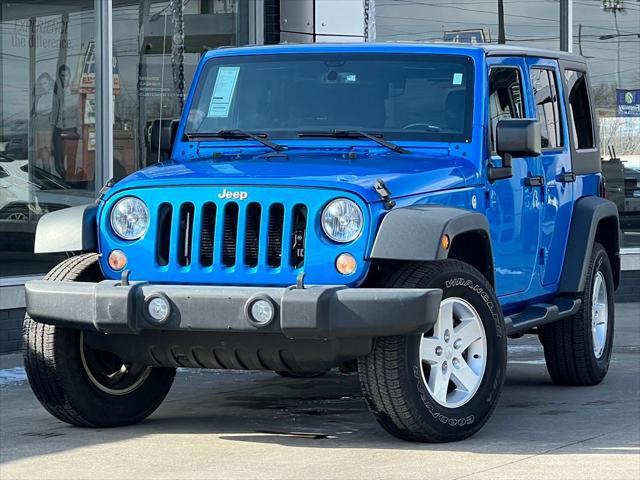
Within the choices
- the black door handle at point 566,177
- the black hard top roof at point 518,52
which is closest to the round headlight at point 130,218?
the black hard top roof at point 518,52

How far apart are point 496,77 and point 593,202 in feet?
4.48

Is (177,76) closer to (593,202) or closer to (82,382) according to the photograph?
(593,202)

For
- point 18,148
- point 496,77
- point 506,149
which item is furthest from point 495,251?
point 18,148

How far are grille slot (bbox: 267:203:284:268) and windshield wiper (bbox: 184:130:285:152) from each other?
93 centimetres

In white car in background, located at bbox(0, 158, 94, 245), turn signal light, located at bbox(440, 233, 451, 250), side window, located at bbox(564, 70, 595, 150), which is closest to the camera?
turn signal light, located at bbox(440, 233, 451, 250)

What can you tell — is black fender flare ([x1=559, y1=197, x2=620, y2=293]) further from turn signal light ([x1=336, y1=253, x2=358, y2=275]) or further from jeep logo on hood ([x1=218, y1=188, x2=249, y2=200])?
jeep logo on hood ([x1=218, y1=188, x2=249, y2=200])

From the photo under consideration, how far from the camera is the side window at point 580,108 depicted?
31.2 feet

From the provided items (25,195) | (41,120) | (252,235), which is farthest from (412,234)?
(41,120)

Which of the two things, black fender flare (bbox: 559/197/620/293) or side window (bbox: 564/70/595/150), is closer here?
black fender flare (bbox: 559/197/620/293)

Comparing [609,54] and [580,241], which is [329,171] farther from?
[609,54]

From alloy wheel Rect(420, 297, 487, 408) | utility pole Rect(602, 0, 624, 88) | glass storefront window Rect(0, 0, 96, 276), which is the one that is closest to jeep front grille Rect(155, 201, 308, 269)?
alloy wheel Rect(420, 297, 487, 408)

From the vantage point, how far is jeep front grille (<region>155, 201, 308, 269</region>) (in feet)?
22.2

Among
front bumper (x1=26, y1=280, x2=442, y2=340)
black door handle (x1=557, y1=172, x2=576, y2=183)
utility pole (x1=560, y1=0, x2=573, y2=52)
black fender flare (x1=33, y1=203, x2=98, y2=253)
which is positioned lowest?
front bumper (x1=26, y1=280, x2=442, y2=340)

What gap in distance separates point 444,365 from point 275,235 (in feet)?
3.44
